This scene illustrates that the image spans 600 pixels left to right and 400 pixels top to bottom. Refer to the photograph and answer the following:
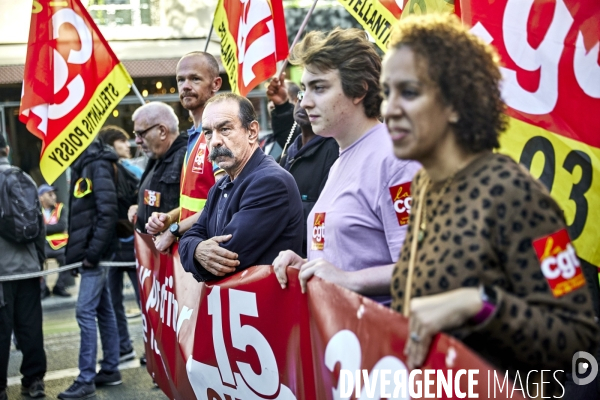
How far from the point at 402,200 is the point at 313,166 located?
210 cm

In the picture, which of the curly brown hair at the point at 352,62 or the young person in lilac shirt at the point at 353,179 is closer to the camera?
the young person in lilac shirt at the point at 353,179

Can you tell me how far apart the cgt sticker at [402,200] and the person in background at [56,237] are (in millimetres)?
9168

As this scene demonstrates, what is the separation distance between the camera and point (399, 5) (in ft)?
15.9

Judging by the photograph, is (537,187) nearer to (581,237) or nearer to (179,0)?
(581,237)

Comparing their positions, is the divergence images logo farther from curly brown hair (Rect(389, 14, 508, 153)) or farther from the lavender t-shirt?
curly brown hair (Rect(389, 14, 508, 153))

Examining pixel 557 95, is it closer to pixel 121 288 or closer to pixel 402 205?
pixel 402 205

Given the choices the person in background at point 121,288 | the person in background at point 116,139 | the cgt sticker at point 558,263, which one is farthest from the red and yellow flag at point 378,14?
the person in background at point 116,139

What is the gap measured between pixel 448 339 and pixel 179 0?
16.6m

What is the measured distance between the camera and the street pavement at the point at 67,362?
6.63 m

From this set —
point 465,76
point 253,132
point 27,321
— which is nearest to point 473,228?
point 465,76

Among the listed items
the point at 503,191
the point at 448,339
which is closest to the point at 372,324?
the point at 448,339

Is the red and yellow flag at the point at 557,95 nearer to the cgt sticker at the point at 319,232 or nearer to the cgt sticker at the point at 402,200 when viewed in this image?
the cgt sticker at the point at 402,200

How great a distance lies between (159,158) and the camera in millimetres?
6230

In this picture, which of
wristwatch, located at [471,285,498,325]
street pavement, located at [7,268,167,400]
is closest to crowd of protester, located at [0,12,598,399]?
wristwatch, located at [471,285,498,325]
